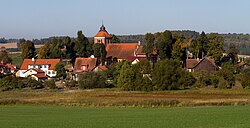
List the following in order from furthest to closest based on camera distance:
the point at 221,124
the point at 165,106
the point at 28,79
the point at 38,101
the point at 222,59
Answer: the point at 222,59
the point at 28,79
the point at 38,101
the point at 165,106
the point at 221,124

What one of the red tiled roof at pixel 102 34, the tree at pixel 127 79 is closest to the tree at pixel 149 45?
the tree at pixel 127 79

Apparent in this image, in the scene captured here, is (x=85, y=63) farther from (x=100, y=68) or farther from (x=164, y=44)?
(x=164, y=44)

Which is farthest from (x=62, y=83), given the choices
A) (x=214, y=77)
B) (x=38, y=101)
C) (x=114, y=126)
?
(x=114, y=126)

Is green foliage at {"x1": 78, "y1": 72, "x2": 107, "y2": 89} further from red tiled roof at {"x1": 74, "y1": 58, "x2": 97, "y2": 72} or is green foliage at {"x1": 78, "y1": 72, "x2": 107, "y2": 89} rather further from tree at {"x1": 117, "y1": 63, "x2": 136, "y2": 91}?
red tiled roof at {"x1": 74, "y1": 58, "x2": 97, "y2": 72}

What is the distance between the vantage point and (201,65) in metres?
81.6

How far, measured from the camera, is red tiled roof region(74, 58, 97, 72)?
84312mm

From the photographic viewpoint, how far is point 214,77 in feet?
213

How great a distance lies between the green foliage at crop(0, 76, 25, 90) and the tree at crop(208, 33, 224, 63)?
105 feet

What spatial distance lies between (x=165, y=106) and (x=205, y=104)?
11.4ft

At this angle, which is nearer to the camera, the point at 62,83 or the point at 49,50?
the point at 62,83

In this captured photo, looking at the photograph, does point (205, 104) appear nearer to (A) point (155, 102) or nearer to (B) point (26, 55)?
(A) point (155, 102)

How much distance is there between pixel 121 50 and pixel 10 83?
3302cm

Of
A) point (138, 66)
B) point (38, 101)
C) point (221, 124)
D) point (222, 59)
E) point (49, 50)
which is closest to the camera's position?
point (221, 124)

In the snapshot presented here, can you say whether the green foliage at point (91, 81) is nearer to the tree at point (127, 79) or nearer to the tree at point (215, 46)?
the tree at point (127, 79)
